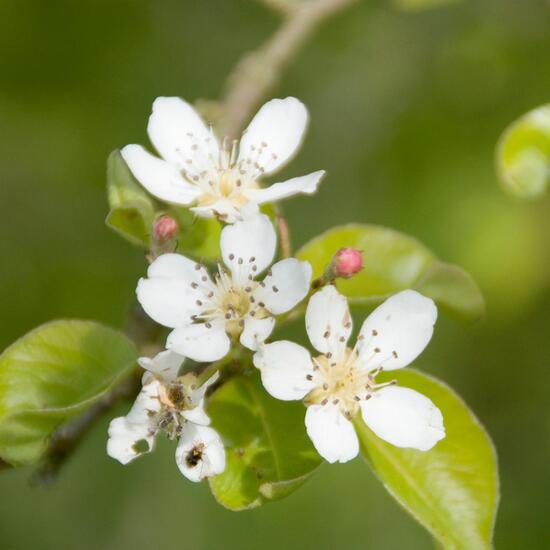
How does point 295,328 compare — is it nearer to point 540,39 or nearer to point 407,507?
point 540,39

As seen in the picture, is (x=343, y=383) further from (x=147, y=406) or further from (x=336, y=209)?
(x=336, y=209)

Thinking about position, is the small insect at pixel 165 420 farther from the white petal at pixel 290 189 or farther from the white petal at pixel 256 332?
the white petal at pixel 290 189

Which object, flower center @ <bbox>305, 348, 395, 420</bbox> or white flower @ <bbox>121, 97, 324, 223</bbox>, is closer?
flower center @ <bbox>305, 348, 395, 420</bbox>

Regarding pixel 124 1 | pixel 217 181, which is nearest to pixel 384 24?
pixel 124 1

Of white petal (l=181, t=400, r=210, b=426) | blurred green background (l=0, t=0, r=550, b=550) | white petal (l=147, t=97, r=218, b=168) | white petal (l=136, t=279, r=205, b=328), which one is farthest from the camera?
blurred green background (l=0, t=0, r=550, b=550)

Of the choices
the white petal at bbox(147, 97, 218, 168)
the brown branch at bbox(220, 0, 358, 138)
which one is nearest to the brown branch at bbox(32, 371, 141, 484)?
the white petal at bbox(147, 97, 218, 168)

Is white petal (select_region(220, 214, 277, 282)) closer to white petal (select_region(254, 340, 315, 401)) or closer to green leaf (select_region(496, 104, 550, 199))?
white petal (select_region(254, 340, 315, 401))
